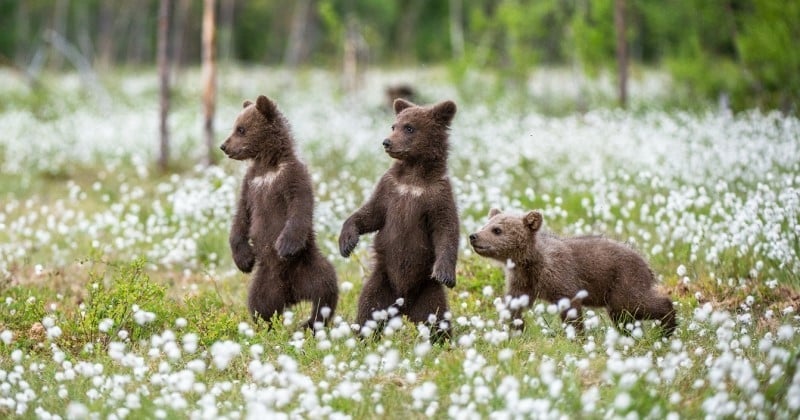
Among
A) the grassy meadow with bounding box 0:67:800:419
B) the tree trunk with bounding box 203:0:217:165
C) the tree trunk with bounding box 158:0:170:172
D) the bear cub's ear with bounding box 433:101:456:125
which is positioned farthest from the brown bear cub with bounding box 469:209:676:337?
the tree trunk with bounding box 158:0:170:172

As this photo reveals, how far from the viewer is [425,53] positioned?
65688 millimetres

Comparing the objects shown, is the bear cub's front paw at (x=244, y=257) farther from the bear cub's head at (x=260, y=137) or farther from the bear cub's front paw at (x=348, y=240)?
the bear cub's front paw at (x=348, y=240)

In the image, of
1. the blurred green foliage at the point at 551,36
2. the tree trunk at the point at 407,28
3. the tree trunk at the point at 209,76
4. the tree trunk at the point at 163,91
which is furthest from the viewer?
the tree trunk at the point at 407,28

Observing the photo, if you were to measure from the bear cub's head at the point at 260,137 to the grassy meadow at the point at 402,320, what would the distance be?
4.02ft

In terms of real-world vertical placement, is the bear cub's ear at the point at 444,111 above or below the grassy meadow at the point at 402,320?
above

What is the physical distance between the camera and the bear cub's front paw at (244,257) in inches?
264

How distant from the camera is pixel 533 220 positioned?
6.25 meters

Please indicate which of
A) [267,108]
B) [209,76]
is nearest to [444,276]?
[267,108]

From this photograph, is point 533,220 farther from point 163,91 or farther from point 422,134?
point 163,91

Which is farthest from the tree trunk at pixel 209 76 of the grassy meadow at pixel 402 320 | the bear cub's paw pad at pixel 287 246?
the bear cub's paw pad at pixel 287 246

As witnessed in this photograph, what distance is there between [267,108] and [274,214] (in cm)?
82

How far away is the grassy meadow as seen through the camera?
4598 mm

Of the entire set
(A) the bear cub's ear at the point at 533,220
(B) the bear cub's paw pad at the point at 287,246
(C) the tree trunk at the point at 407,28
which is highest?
(A) the bear cub's ear at the point at 533,220

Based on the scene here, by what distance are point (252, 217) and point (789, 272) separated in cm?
471
